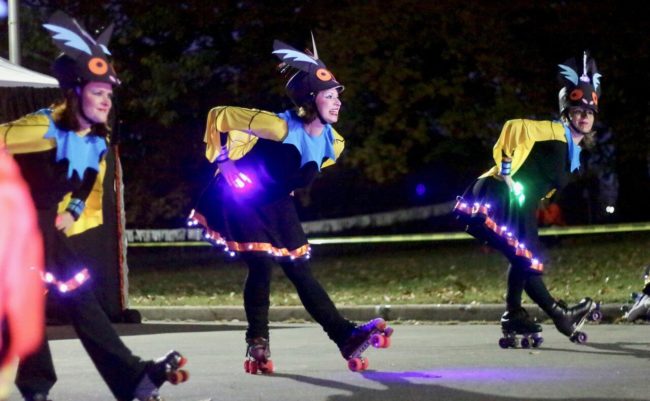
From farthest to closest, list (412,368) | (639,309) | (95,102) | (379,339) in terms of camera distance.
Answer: (639,309), (412,368), (379,339), (95,102)

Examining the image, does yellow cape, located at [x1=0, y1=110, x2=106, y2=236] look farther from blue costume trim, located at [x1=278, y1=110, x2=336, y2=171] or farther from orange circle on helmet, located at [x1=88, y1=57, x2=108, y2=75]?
blue costume trim, located at [x1=278, y1=110, x2=336, y2=171]

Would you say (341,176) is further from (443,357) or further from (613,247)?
(443,357)

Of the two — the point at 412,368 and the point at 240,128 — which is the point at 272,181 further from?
the point at 412,368

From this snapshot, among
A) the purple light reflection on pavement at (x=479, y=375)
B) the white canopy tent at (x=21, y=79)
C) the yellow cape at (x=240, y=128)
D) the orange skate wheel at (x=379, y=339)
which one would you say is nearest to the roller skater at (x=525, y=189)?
the purple light reflection on pavement at (x=479, y=375)

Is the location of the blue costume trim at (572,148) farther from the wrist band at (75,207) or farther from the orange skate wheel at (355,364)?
the wrist band at (75,207)

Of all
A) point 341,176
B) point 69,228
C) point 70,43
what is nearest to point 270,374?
point 69,228

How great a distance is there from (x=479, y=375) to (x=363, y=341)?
0.76m

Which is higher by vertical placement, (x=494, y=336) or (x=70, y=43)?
(x=70, y=43)

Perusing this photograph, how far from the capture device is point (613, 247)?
2022cm

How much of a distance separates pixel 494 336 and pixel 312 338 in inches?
60.5

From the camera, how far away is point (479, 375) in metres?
8.62

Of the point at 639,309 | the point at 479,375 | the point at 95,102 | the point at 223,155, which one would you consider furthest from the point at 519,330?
the point at 95,102

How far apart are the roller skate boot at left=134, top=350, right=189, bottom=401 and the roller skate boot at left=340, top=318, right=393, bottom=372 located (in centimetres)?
206

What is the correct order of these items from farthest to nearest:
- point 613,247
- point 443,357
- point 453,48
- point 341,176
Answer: point 341,176, point 453,48, point 613,247, point 443,357
